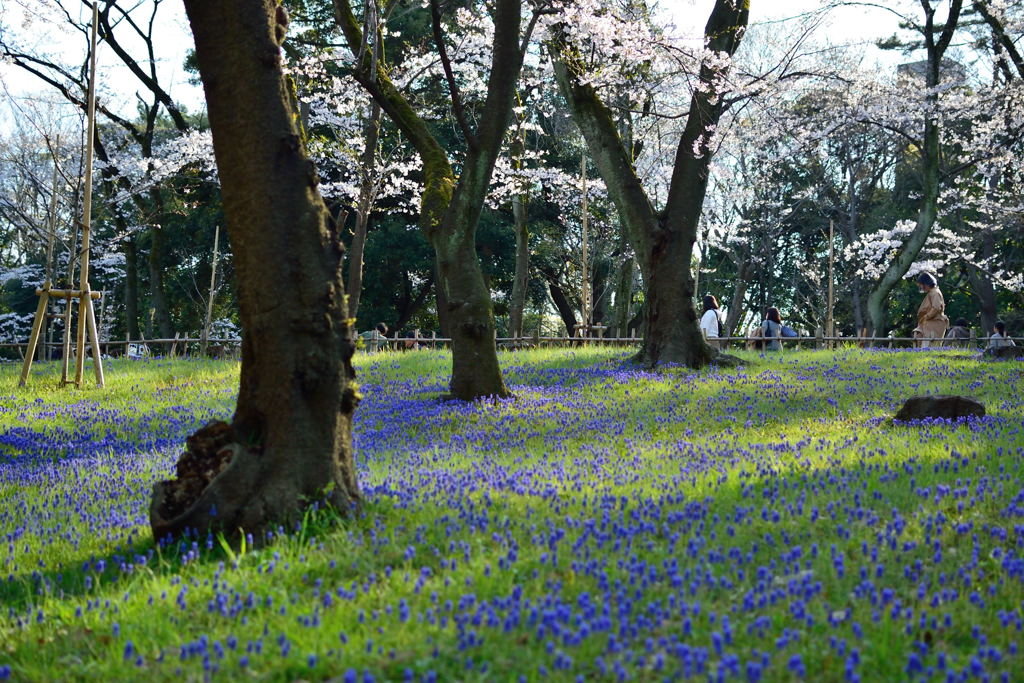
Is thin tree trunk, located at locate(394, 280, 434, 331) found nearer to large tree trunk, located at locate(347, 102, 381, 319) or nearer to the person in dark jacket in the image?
large tree trunk, located at locate(347, 102, 381, 319)

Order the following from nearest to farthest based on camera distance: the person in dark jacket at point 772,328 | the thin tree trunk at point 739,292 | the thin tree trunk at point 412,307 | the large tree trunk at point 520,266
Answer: the person in dark jacket at point 772,328 < the large tree trunk at point 520,266 < the thin tree trunk at point 412,307 < the thin tree trunk at point 739,292

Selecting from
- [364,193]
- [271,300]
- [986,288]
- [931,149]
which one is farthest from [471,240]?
[986,288]

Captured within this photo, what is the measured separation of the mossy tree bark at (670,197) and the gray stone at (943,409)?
5.65m

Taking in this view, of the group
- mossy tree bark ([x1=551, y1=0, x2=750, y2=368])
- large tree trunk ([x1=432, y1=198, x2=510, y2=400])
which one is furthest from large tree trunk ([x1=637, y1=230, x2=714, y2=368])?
large tree trunk ([x1=432, y1=198, x2=510, y2=400])

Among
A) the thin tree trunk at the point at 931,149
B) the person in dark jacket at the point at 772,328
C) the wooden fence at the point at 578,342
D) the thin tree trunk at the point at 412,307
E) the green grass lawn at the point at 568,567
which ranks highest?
the thin tree trunk at the point at 931,149

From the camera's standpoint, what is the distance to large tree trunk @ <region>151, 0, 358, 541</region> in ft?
17.8

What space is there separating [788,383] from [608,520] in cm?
815

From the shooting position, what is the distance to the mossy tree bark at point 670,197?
14609 millimetres

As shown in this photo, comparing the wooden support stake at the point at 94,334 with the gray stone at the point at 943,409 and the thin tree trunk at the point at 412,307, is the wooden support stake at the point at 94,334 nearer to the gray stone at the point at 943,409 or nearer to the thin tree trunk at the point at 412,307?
the gray stone at the point at 943,409

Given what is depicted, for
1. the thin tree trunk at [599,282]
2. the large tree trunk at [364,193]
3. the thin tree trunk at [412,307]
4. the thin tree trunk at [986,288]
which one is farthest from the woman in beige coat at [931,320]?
the thin tree trunk at [412,307]

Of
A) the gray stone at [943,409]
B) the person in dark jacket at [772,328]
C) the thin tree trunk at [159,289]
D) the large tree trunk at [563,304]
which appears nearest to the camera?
the gray stone at [943,409]

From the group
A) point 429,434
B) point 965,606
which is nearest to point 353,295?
point 429,434

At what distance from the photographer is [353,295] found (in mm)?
20750

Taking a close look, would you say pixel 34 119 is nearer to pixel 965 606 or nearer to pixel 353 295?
pixel 353 295
